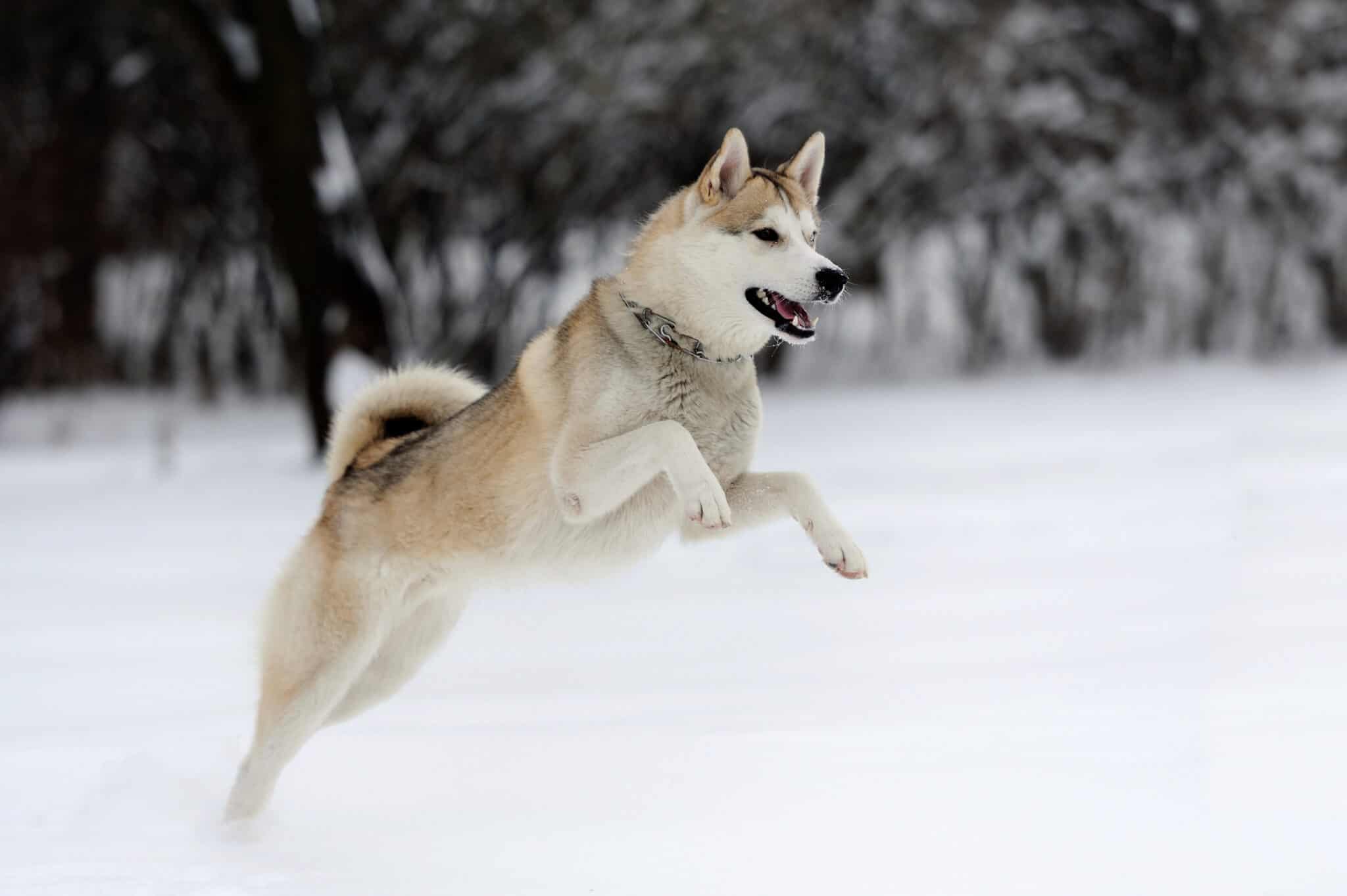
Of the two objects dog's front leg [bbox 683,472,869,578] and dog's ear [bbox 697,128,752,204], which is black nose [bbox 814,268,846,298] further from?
dog's front leg [bbox 683,472,869,578]

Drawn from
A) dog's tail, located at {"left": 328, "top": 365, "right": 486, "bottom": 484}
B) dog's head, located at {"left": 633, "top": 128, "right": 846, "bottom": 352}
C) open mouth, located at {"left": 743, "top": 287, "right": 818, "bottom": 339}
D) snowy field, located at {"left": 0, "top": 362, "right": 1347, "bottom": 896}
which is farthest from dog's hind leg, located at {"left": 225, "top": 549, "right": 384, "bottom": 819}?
open mouth, located at {"left": 743, "top": 287, "right": 818, "bottom": 339}

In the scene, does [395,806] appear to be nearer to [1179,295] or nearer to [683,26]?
[683,26]

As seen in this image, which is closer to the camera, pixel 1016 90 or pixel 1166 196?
pixel 1016 90

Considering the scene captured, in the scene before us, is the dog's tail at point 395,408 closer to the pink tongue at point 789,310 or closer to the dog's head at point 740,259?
the dog's head at point 740,259

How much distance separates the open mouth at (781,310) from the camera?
339 cm

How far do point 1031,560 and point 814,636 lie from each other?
187cm

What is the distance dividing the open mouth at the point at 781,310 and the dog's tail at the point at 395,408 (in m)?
1.08

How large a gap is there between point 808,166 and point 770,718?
5.72 ft

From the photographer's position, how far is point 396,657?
409 cm

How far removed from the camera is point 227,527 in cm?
891

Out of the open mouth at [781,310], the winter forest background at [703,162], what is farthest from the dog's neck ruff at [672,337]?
the winter forest background at [703,162]

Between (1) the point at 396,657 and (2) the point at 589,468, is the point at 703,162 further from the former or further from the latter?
(2) the point at 589,468

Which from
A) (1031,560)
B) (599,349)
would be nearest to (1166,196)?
(1031,560)

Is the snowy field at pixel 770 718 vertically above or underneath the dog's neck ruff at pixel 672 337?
underneath
